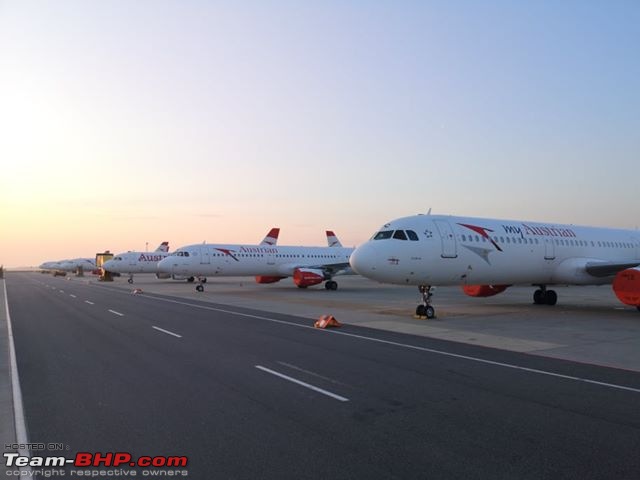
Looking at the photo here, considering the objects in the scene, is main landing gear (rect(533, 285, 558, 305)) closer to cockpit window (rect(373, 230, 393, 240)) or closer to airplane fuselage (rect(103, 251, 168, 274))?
cockpit window (rect(373, 230, 393, 240))

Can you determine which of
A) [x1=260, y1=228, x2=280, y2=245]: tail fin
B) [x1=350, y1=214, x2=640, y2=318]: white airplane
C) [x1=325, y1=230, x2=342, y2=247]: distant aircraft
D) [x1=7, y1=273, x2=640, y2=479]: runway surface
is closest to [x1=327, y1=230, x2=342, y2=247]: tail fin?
[x1=325, y1=230, x2=342, y2=247]: distant aircraft

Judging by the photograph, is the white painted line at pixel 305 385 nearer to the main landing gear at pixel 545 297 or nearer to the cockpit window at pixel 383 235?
the cockpit window at pixel 383 235

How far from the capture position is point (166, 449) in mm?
5660

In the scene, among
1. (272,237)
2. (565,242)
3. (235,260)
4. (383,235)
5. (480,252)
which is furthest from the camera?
(272,237)

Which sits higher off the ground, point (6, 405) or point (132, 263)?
point (132, 263)

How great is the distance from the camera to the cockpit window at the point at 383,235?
19.1 metres

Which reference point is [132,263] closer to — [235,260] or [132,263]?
[132,263]

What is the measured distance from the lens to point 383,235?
1930 cm

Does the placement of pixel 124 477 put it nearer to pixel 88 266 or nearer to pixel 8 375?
pixel 8 375

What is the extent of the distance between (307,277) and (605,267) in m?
21.9

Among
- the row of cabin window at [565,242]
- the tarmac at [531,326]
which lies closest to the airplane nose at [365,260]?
the tarmac at [531,326]

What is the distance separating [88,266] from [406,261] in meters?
115

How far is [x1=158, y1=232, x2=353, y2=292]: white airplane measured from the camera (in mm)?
40656

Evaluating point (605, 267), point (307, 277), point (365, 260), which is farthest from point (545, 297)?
point (307, 277)
